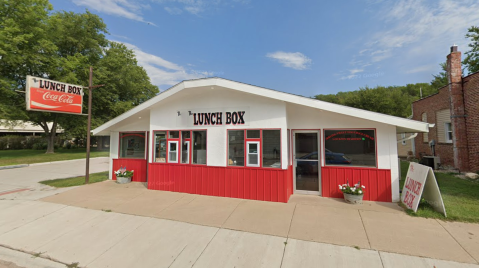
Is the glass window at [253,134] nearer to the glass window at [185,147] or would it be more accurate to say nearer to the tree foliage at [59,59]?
the glass window at [185,147]

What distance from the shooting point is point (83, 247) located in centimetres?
384

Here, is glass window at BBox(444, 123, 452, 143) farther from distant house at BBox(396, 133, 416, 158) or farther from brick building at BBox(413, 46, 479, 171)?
distant house at BBox(396, 133, 416, 158)

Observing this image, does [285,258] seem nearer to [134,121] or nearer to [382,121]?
[382,121]

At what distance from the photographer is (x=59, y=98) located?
808 cm

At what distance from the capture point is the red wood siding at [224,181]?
605 cm

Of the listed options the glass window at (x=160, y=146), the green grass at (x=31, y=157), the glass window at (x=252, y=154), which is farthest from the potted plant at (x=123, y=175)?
the green grass at (x=31, y=157)

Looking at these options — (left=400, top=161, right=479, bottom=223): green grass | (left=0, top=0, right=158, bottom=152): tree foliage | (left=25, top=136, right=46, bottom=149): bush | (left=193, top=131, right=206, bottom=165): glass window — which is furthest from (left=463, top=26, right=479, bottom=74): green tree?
(left=25, top=136, right=46, bottom=149): bush

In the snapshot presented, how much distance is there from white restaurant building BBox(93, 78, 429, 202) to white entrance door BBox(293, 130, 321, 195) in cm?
3

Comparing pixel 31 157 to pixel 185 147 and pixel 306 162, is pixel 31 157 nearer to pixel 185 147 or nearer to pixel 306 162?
pixel 185 147

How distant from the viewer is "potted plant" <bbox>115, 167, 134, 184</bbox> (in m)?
8.69

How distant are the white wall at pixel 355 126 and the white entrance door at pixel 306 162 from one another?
22 cm

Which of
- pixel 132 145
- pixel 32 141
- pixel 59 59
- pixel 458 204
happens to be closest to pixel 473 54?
pixel 458 204

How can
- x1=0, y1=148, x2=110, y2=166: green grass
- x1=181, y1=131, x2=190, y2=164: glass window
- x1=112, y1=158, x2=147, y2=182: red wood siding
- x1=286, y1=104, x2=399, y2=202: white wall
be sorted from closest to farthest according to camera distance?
x1=286, y1=104, x2=399, y2=202: white wall < x1=181, y1=131, x2=190, y2=164: glass window < x1=112, y1=158, x2=147, y2=182: red wood siding < x1=0, y1=148, x2=110, y2=166: green grass

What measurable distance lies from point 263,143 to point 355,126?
2937mm
